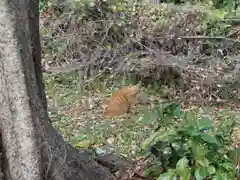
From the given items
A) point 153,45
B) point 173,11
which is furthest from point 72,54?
point 173,11

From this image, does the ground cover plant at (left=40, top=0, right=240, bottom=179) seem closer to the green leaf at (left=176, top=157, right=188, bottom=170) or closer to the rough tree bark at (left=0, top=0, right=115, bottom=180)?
the green leaf at (left=176, top=157, right=188, bottom=170)

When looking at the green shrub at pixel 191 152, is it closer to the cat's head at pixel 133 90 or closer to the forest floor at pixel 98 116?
the forest floor at pixel 98 116

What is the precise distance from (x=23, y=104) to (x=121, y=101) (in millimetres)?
2545

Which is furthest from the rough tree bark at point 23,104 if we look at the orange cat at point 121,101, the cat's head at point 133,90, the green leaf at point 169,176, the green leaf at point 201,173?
the cat's head at point 133,90

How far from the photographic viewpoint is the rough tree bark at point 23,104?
6.98 feet

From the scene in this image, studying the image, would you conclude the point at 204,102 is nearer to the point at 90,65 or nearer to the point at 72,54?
the point at 90,65

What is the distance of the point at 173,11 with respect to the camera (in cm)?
649

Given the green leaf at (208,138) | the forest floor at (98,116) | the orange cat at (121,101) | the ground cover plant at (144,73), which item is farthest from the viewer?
the orange cat at (121,101)

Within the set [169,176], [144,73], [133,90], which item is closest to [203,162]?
[169,176]

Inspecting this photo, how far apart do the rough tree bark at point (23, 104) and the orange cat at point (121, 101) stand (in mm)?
2071

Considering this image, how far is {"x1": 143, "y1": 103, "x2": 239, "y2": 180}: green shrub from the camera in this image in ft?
8.76

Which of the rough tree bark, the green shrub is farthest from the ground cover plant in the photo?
the rough tree bark

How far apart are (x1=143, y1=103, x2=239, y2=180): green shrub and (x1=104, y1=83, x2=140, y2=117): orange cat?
5.59 feet

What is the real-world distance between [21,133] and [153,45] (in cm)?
383
